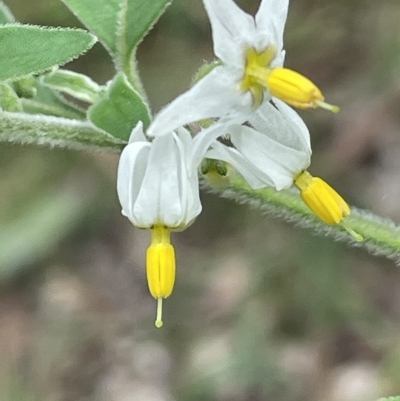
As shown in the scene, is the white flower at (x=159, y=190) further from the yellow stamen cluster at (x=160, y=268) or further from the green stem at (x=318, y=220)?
the green stem at (x=318, y=220)

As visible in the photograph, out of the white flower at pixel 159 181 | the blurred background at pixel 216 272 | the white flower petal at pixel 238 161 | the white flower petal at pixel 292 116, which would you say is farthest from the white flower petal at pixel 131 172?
the blurred background at pixel 216 272

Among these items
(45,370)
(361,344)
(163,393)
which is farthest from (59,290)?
(361,344)

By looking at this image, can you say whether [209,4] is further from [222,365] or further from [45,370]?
[45,370]

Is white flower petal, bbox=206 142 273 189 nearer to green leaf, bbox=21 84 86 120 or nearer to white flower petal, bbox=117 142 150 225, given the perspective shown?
white flower petal, bbox=117 142 150 225

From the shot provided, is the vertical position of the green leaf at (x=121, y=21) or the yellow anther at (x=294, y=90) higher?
the yellow anther at (x=294, y=90)

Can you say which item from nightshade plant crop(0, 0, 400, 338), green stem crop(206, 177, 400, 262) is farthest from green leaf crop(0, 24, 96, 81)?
green stem crop(206, 177, 400, 262)

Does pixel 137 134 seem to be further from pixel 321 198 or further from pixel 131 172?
pixel 321 198

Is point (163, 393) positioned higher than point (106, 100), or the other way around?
point (106, 100)
